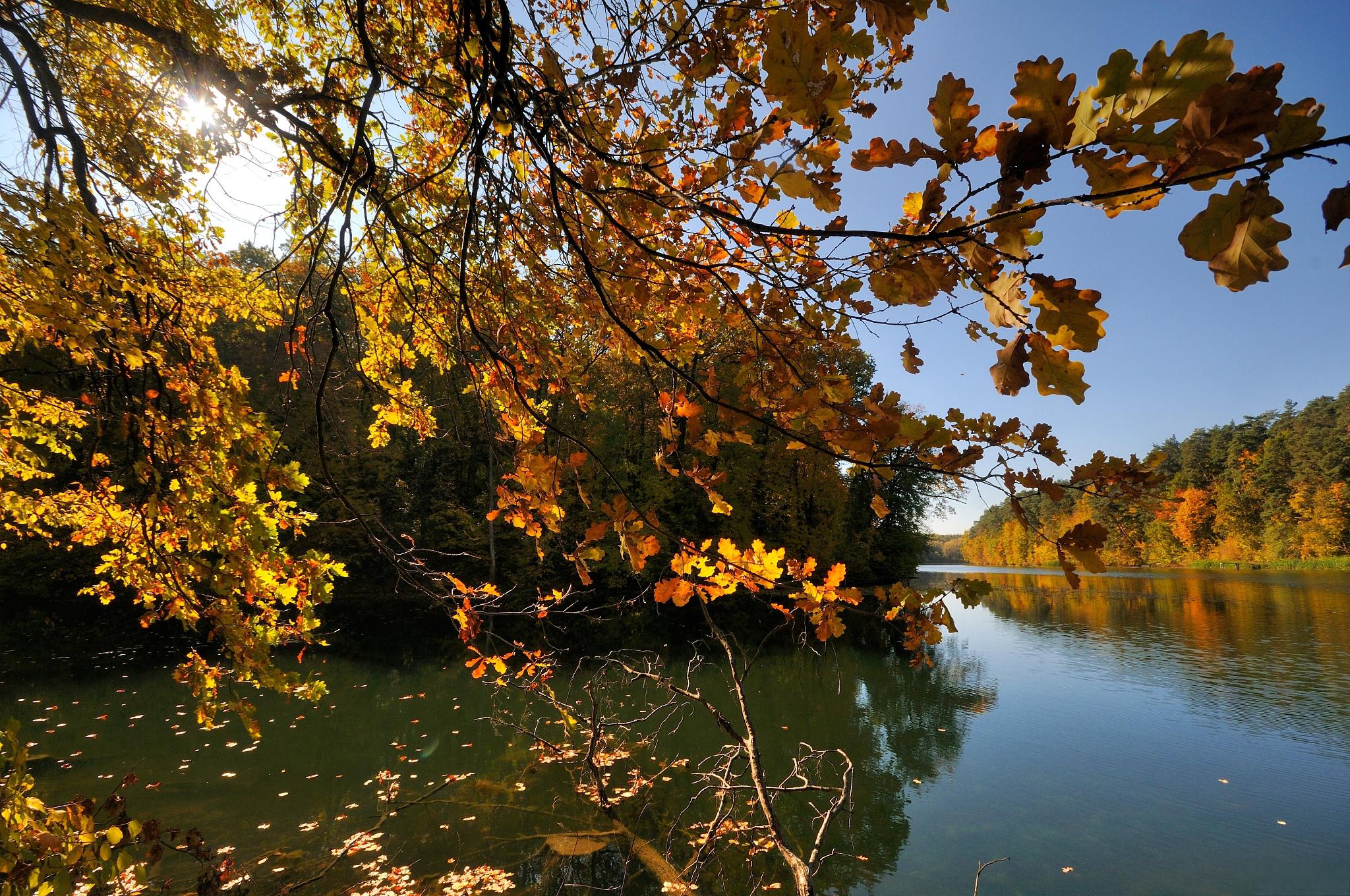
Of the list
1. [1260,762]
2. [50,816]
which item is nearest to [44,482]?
[50,816]

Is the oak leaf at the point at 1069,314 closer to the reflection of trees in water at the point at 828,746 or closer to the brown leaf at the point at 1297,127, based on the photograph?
the brown leaf at the point at 1297,127

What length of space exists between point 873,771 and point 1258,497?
4837 cm

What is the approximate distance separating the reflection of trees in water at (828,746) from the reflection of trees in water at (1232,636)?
3.32 m

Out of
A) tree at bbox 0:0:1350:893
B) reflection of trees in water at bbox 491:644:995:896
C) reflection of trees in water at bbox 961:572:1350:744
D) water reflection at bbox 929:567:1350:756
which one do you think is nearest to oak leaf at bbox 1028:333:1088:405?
tree at bbox 0:0:1350:893

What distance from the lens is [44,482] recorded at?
11.1m

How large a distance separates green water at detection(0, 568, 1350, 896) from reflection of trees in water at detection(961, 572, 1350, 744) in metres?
0.10

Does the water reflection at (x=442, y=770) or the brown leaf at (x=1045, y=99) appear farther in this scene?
the water reflection at (x=442, y=770)

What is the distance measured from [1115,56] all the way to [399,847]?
550cm

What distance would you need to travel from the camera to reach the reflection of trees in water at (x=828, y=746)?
4047mm

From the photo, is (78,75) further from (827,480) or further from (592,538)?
(827,480)

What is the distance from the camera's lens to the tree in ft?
2.10

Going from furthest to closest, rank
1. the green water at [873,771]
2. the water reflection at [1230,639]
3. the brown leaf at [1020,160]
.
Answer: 1. the water reflection at [1230,639]
2. the green water at [873,771]
3. the brown leaf at [1020,160]

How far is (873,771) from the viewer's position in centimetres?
606

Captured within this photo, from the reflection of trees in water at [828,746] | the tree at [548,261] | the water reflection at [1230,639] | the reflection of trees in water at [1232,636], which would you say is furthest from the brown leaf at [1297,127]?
the reflection of trees in water at [1232,636]
